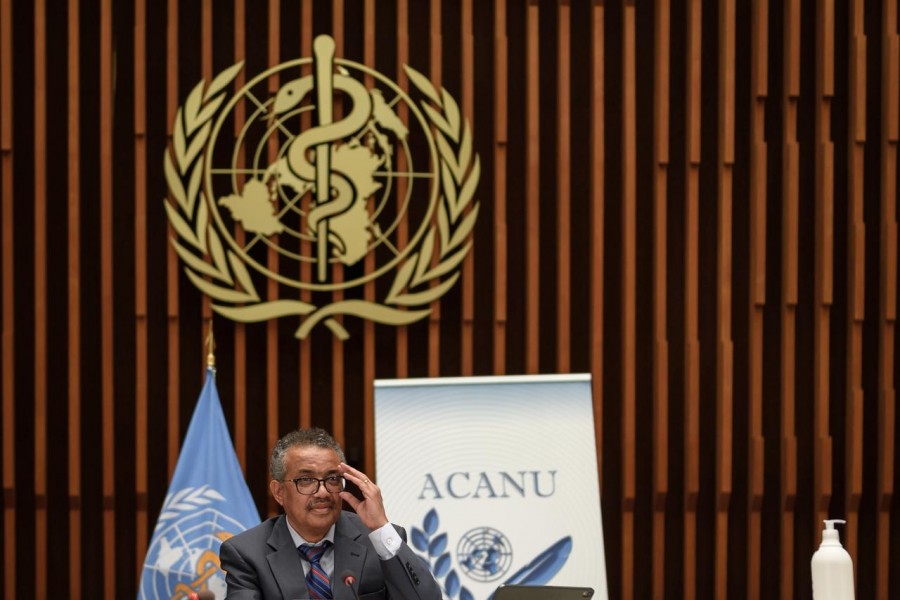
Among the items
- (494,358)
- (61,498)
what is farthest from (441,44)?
(61,498)

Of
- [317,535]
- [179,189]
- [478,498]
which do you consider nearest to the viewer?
[317,535]

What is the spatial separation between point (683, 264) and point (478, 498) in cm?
145

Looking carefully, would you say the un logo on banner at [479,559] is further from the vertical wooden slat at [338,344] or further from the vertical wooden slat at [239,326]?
the vertical wooden slat at [239,326]

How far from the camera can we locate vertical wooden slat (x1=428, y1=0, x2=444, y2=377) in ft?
16.8

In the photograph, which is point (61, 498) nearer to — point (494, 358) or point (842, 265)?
point (494, 358)

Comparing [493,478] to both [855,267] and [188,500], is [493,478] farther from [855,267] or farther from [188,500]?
[855,267]

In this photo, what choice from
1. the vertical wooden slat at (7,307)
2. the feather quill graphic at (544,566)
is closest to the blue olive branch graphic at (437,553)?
the feather quill graphic at (544,566)

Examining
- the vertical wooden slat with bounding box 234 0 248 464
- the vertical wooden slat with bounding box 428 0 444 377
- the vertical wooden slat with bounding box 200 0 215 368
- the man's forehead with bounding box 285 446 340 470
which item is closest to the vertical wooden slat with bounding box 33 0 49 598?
the vertical wooden slat with bounding box 200 0 215 368

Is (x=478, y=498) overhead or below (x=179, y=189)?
below

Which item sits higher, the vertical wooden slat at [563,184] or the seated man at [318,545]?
the vertical wooden slat at [563,184]

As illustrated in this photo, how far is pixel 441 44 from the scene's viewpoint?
5.20 m

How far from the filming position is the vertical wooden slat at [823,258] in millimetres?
5199

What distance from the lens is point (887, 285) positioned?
5195 mm

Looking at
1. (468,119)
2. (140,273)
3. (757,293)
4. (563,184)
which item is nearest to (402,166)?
(468,119)
